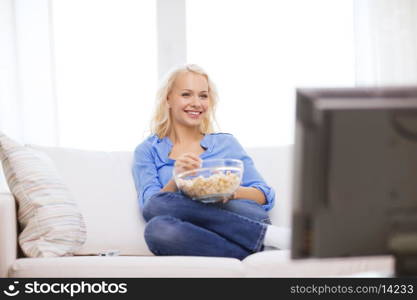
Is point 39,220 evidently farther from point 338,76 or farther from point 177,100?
point 338,76

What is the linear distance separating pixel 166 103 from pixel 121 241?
706 mm

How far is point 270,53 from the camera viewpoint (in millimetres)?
3219

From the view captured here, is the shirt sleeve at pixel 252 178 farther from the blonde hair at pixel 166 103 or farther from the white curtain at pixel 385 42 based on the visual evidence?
the white curtain at pixel 385 42

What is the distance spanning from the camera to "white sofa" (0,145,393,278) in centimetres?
161

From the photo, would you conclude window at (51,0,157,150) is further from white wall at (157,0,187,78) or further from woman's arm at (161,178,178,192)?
woman's arm at (161,178,178,192)

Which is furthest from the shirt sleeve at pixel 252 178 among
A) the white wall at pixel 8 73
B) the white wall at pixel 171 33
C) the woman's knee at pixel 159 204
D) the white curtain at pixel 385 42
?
the white wall at pixel 8 73

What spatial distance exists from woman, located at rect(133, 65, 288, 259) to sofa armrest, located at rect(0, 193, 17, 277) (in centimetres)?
42

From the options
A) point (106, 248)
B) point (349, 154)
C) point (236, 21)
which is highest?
point (236, 21)

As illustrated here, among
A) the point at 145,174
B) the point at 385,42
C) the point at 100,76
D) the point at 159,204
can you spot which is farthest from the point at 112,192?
the point at 385,42

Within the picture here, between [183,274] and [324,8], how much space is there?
2114 mm

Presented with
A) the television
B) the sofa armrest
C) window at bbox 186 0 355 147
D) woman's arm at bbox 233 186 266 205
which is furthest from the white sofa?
window at bbox 186 0 355 147

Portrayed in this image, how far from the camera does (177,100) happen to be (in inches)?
97.5

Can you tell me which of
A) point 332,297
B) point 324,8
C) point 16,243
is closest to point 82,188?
point 16,243

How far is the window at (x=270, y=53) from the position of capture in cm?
320
